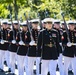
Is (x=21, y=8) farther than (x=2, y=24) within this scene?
Yes

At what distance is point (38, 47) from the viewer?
8.81m

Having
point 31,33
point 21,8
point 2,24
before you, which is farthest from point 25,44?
point 21,8

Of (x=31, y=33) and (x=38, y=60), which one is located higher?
(x=31, y=33)

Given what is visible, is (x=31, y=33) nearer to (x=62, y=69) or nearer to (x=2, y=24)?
(x=62, y=69)

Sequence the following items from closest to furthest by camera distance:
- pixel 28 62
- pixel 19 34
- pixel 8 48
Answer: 1. pixel 28 62
2. pixel 19 34
3. pixel 8 48

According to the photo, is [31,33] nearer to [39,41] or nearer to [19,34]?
[19,34]

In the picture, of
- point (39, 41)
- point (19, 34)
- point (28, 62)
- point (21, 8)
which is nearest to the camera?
point (39, 41)

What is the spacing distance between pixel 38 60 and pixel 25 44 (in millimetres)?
668

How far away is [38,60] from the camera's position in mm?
10117

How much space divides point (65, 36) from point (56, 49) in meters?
1.29

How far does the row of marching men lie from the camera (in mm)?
8773

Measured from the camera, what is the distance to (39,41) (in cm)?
877

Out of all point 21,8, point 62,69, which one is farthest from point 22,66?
point 21,8

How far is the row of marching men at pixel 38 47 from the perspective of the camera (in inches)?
345
